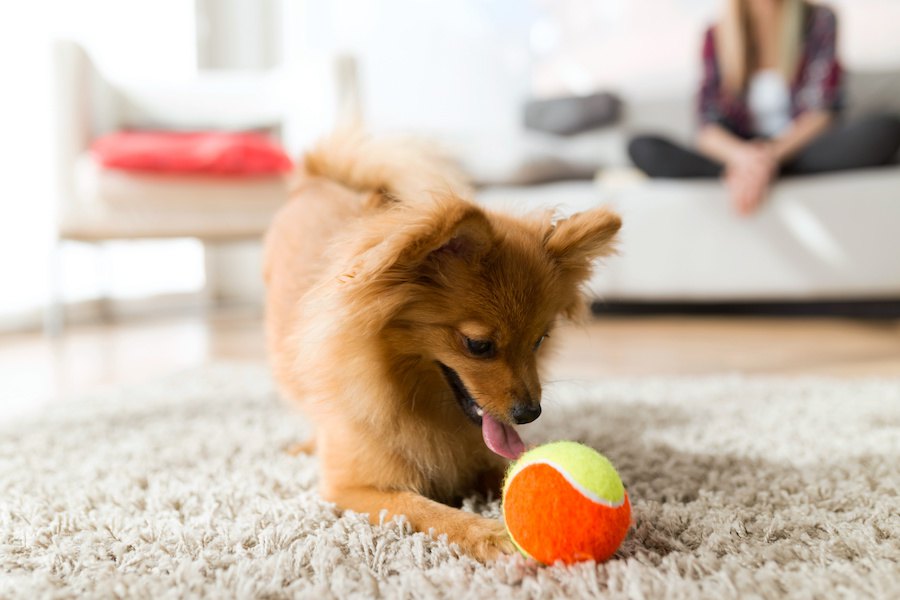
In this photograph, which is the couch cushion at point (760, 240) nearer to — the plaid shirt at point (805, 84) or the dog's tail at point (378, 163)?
the plaid shirt at point (805, 84)

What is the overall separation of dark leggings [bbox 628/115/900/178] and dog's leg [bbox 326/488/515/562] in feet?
10.3

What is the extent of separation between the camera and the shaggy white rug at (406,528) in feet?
3.16

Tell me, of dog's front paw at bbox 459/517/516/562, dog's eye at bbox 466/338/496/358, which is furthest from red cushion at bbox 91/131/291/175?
dog's front paw at bbox 459/517/516/562

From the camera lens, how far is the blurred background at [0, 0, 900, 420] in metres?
3.52

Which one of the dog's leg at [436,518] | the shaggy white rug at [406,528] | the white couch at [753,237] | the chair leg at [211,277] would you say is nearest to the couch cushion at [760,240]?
the white couch at [753,237]

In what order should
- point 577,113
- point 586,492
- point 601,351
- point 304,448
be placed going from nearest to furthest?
point 586,492, point 304,448, point 601,351, point 577,113

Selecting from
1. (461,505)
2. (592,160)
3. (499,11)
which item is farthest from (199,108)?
(461,505)

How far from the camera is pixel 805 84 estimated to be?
12.9 feet

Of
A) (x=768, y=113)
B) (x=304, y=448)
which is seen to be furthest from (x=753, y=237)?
(x=304, y=448)

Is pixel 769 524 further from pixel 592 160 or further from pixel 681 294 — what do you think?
pixel 592 160

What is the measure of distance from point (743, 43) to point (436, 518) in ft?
A: 12.2

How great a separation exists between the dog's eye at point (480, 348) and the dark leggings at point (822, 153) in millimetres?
3042

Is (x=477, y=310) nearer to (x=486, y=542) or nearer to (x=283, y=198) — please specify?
(x=486, y=542)

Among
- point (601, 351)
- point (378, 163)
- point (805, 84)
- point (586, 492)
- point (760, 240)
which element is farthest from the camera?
point (805, 84)
